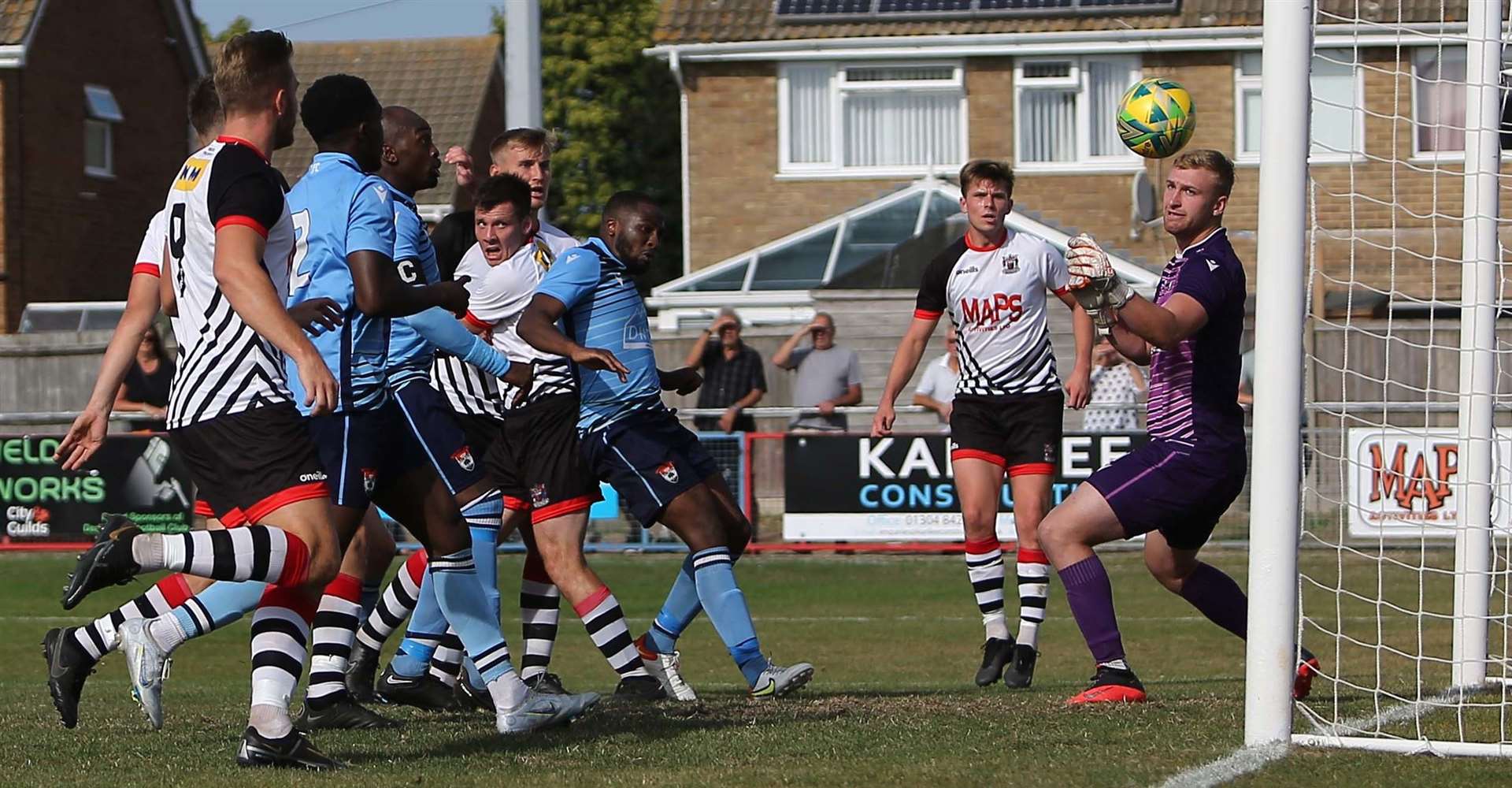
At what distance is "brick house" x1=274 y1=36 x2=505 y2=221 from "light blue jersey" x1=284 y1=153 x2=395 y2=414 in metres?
36.8

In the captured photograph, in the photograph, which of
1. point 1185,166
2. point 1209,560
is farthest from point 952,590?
point 1185,166

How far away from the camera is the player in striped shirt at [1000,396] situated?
902 centimetres

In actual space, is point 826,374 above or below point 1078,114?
below

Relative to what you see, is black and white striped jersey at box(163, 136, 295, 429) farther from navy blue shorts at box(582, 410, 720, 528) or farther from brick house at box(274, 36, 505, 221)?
brick house at box(274, 36, 505, 221)

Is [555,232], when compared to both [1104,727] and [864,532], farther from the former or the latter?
[864,532]

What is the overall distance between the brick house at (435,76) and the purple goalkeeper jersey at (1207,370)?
36.8m

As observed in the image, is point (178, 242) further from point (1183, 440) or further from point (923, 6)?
point (923, 6)

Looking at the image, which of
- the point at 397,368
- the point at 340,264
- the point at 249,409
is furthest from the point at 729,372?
the point at 249,409

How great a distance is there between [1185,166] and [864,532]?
33.5 ft

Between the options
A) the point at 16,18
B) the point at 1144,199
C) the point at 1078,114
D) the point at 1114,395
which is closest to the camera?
the point at 1114,395

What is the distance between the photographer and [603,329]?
805 cm

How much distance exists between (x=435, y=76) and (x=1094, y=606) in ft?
130

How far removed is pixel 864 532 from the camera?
17297mm

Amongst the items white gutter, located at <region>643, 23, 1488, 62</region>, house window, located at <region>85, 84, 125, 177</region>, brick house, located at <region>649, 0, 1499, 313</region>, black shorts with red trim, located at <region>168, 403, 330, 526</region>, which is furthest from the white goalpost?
house window, located at <region>85, 84, 125, 177</region>
